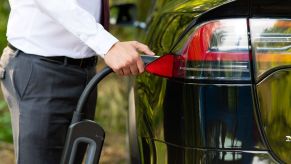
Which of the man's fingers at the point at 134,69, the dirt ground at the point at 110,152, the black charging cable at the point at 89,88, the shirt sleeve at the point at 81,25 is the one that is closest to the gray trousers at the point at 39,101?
the black charging cable at the point at 89,88

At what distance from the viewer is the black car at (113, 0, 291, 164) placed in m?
2.49

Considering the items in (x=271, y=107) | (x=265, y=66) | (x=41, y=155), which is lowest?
(x=41, y=155)

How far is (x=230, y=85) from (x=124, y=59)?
440 millimetres

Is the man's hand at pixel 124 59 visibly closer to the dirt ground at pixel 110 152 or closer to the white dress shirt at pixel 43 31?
the white dress shirt at pixel 43 31

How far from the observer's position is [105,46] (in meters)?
2.39

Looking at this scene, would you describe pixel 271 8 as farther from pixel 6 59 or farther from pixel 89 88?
pixel 6 59

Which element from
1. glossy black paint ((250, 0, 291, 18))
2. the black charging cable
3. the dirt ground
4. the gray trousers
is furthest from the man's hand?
the dirt ground

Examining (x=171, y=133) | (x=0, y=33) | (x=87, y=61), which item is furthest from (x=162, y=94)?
(x=0, y=33)

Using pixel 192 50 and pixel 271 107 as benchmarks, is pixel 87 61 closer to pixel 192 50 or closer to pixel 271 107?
pixel 192 50

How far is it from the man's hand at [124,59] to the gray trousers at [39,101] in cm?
36

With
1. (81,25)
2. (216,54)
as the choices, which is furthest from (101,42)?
(216,54)

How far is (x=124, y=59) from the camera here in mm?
2354

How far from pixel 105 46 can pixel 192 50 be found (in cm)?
38

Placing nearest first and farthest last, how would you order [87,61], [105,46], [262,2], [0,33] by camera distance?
1. [105,46]
2. [262,2]
3. [87,61]
4. [0,33]
